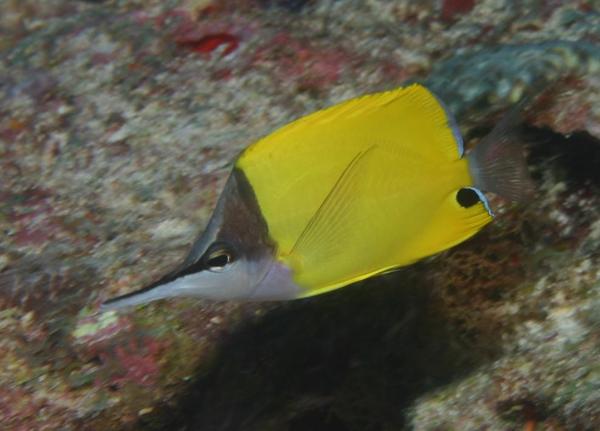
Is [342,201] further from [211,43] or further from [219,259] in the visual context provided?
[211,43]

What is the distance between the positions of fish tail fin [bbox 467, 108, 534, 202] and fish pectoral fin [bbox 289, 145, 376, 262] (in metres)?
0.36

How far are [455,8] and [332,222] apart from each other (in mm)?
2710

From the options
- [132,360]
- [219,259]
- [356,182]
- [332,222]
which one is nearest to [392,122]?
[356,182]

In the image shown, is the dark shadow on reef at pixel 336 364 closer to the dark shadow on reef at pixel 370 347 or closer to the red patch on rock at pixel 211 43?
the dark shadow on reef at pixel 370 347

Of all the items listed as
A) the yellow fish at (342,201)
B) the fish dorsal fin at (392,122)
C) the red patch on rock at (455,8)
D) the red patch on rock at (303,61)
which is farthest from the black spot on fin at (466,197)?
the red patch on rock at (455,8)

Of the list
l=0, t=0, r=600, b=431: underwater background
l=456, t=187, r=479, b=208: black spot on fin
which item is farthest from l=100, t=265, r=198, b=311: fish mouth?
l=0, t=0, r=600, b=431: underwater background

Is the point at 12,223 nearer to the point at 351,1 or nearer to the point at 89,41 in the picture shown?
the point at 89,41

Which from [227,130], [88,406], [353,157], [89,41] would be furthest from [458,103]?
[89,41]

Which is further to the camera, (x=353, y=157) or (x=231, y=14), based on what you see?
(x=231, y=14)

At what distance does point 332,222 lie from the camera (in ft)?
6.02

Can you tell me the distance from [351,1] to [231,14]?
2.55 ft

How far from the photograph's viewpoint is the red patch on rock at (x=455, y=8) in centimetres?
405

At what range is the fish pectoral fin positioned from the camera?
1820 mm

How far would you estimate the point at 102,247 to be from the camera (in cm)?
315
